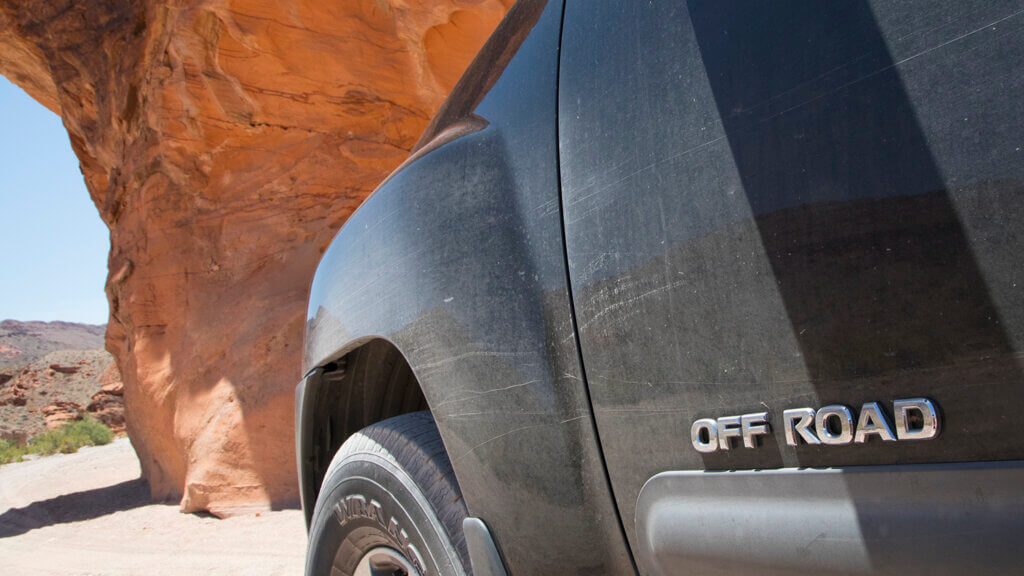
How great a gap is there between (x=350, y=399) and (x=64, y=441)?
18.6 meters

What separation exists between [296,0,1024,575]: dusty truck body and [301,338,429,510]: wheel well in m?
0.54

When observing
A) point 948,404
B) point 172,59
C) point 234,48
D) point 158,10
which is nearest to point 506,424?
point 948,404

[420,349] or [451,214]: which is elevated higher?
[451,214]

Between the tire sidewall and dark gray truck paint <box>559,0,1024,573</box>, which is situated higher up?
dark gray truck paint <box>559,0,1024,573</box>

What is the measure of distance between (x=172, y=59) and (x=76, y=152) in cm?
487

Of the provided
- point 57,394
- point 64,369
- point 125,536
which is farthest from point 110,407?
point 125,536

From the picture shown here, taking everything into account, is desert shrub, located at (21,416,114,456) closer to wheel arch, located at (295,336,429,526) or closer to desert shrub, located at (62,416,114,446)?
desert shrub, located at (62,416,114,446)

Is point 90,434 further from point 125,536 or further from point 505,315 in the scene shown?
point 505,315

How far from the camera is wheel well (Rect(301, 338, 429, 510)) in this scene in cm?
197

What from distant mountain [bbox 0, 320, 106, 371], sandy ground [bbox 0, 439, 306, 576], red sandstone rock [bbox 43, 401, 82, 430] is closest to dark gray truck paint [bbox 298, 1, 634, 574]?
sandy ground [bbox 0, 439, 306, 576]

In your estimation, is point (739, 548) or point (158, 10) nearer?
point (739, 548)

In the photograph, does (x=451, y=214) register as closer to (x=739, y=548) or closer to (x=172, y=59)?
(x=739, y=548)

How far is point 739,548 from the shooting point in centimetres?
90

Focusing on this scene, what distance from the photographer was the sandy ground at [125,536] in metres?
5.12
